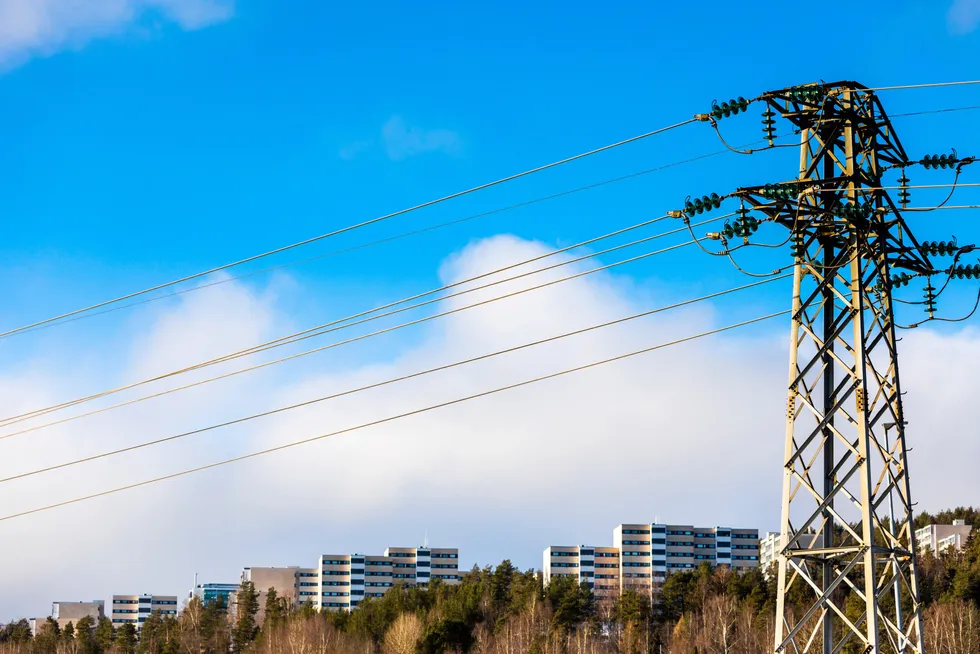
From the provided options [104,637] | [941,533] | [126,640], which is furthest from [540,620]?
[941,533]

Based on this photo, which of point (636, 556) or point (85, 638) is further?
point (636, 556)

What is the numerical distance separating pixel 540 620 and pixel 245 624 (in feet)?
110

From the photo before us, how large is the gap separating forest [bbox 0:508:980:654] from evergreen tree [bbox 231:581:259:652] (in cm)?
15

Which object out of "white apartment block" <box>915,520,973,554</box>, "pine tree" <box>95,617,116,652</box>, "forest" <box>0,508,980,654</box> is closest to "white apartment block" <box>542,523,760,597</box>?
"white apartment block" <box>915,520,973,554</box>

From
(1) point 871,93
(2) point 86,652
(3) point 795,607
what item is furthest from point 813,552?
(2) point 86,652

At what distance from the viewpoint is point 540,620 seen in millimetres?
118688

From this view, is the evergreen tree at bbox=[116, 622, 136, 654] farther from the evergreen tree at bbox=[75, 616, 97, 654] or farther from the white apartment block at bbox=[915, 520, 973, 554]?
the white apartment block at bbox=[915, 520, 973, 554]

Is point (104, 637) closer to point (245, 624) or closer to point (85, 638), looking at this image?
point (85, 638)

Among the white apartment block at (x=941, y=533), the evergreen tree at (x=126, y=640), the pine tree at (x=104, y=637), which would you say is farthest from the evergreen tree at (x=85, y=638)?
the white apartment block at (x=941, y=533)

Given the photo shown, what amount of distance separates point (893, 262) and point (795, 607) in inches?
3258

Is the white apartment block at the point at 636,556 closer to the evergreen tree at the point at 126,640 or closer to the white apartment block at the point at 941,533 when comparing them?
the white apartment block at the point at 941,533

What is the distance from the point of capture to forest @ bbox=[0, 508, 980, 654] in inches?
4070

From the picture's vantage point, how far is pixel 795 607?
3996 inches

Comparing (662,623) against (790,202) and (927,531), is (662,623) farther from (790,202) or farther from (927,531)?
(790,202)
